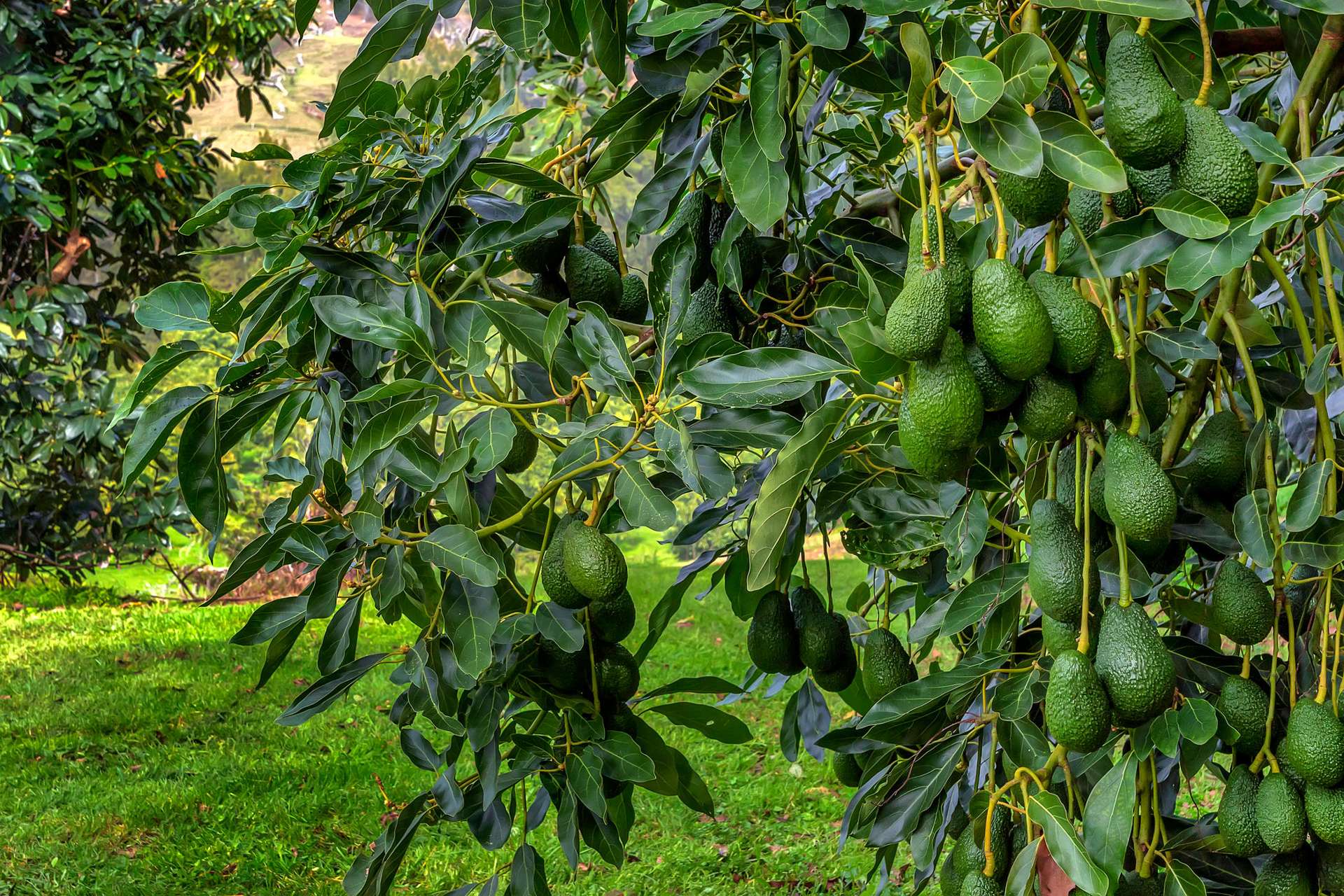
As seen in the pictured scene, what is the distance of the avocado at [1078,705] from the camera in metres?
0.73

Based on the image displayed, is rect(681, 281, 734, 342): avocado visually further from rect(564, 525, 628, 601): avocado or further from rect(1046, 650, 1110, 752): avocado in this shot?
rect(1046, 650, 1110, 752): avocado

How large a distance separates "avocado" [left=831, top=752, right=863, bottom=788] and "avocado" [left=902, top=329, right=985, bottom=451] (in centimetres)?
77

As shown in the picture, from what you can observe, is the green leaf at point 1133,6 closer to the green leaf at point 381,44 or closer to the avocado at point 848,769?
the green leaf at point 381,44

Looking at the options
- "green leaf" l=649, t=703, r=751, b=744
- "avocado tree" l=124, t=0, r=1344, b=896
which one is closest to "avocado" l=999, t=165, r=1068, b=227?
"avocado tree" l=124, t=0, r=1344, b=896

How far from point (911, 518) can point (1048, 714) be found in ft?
1.26

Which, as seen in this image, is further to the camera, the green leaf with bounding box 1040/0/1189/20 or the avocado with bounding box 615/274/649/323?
the avocado with bounding box 615/274/649/323

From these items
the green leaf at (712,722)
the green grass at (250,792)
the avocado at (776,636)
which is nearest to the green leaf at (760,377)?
the avocado at (776,636)

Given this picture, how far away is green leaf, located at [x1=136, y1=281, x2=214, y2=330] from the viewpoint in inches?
39.0

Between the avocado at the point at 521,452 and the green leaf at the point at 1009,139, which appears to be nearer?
the green leaf at the point at 1009,139

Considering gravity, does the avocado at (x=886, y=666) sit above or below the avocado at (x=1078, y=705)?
below

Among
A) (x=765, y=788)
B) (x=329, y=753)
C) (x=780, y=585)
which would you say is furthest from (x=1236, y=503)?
(x=329, y=753)

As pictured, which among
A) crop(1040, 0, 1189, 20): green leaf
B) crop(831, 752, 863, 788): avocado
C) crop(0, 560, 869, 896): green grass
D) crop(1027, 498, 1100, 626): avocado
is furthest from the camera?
crop(0, 560, 869, 896): green grass

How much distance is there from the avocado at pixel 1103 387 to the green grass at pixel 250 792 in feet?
7.80

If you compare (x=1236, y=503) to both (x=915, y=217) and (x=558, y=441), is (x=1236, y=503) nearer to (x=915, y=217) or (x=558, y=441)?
(x=915, y=217)
